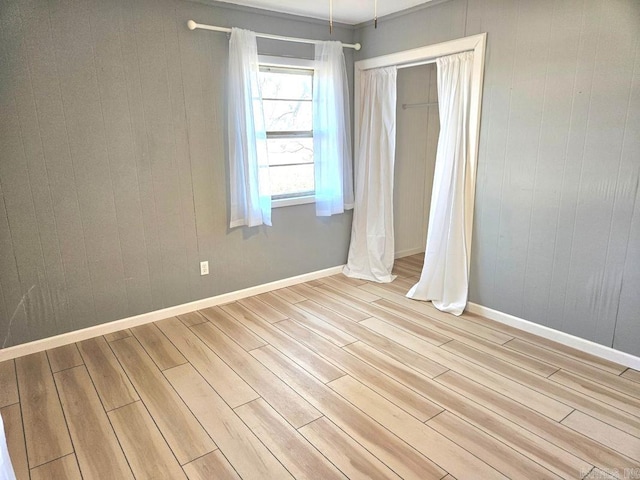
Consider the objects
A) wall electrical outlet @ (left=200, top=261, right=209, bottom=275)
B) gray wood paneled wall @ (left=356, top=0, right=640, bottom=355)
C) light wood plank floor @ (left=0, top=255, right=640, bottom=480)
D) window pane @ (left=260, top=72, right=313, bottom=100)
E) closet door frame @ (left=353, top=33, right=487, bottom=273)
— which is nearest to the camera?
light wood plank floor @ (left=0, top=255, right=640, bottom=480)

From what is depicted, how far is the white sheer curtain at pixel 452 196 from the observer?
10.5ft

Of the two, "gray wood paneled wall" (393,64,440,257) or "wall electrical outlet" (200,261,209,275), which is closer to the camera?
"wall electrical outlet" (200,261,209,275)

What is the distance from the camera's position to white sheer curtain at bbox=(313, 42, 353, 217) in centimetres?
380

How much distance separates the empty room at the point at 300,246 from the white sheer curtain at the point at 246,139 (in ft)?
0.06

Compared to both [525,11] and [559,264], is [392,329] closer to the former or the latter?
[559,264]

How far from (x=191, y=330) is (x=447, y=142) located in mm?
2492

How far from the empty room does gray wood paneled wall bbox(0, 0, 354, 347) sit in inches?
0.6

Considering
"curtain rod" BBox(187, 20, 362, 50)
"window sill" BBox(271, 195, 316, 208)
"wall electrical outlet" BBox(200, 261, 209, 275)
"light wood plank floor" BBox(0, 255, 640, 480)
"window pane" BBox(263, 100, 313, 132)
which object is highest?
A: "curtain rod" BBox(187, 20, 362, 50)

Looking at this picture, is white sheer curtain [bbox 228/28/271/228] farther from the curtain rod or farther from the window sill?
the window sill

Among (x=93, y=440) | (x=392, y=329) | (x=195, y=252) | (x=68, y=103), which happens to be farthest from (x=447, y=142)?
(x=93, y=440)

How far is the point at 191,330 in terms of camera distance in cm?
319

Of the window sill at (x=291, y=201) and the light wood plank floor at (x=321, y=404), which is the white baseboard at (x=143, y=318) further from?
the window sill at (x=291, y=201)

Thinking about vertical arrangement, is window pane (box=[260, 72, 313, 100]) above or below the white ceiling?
below

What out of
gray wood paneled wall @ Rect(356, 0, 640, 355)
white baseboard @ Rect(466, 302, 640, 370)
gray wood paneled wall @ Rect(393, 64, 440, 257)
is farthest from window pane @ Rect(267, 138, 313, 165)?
white baseboard @ Rect(466, 302, 640, 370)
